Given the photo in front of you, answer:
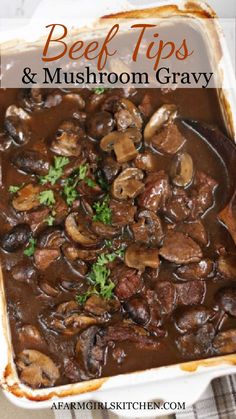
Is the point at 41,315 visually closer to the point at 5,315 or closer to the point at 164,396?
the point at 5,315

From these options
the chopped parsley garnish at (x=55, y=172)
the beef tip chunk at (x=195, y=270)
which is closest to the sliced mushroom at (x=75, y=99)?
the chopped parsley garnish at (x=55, y=172)

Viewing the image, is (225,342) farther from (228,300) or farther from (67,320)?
(67,320)

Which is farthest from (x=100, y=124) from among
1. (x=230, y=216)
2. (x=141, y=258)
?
(x=230, y=216)

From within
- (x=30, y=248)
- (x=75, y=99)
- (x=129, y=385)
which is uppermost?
(x=75, y=99)

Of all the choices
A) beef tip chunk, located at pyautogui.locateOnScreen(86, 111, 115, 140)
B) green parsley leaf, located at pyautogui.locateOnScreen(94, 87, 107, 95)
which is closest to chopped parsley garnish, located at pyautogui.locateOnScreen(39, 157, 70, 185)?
beef tip chunk, located at pyautogui.locateOnScreen(86, 111, 115, 140)

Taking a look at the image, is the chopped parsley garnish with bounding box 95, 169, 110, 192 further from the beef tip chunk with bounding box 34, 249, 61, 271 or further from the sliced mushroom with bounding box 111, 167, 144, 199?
the beef tip chunk with bounding box 34, 249, 61, 271

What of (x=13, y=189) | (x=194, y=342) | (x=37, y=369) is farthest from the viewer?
(x=13, y=189)

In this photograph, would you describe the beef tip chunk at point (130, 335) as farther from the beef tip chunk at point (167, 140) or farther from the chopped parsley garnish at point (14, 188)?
the beef tip chunk at point (167, 140)

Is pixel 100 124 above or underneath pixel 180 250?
above

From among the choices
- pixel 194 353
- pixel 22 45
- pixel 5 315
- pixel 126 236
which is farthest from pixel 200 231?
pixel 22 45
